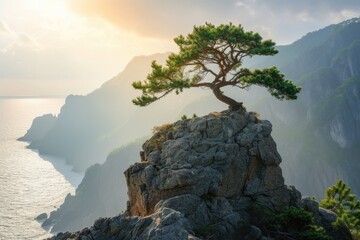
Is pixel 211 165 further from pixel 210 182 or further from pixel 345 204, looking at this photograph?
pixel 345 204

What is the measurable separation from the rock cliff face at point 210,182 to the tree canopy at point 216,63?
3.49 m

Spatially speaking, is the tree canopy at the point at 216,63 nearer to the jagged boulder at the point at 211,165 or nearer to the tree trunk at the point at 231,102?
the tree trunk at the point at 231,102

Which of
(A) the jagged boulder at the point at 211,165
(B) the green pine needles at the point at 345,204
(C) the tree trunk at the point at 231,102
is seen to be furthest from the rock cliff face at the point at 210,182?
(B) the green pine needles at the point at 345,204

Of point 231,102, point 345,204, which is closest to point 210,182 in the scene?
point 231,102

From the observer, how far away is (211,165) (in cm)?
2833

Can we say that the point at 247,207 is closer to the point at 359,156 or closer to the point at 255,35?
the point at 255,35

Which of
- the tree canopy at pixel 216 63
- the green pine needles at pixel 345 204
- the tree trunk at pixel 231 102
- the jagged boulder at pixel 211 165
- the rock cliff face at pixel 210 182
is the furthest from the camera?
the green pine needles at pixel 345 204

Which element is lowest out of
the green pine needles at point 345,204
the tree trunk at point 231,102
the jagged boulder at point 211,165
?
the green pine needles at point 345,204

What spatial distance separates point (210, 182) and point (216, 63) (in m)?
12.4

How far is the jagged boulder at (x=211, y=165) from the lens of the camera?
87.6 ft

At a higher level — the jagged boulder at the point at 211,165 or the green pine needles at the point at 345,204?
the jagged boulder at the point at 211,165

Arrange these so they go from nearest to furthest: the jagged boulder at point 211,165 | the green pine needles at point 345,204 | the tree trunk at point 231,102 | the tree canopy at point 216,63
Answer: the jagged boulder at point 211,165 < the tree canopy at point 216,63 < the tree trunk at point 231,102 < the green pine needles at point 345,204

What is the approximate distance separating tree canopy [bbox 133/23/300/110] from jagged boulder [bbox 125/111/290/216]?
359cm

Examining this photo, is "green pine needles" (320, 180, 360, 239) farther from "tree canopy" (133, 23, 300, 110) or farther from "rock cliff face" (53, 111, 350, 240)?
"tree canopy" (133, 23, 300, 110)
